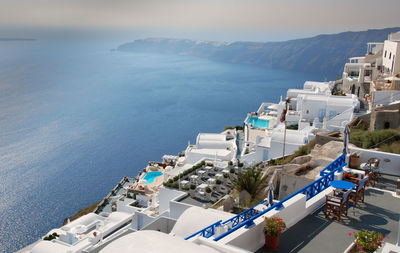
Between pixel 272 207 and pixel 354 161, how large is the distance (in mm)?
3301

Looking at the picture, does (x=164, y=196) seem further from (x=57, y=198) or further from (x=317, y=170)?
(x=57, y=198)

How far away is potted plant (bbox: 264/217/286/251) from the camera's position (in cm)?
480

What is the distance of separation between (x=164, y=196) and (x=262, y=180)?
6.03m

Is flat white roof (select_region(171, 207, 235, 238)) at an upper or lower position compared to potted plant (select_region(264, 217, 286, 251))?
lower

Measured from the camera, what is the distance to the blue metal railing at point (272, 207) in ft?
16.0

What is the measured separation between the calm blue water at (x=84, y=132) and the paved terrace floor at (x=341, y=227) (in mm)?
24276

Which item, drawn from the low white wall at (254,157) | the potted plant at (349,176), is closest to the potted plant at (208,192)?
the low white wall at (254,157)

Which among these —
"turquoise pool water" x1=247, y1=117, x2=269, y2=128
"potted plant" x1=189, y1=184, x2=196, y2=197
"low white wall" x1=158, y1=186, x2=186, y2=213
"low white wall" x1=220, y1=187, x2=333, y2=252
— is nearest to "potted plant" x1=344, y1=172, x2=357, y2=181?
"low white wall" x1=220, y1=187, x2=333, y2=252

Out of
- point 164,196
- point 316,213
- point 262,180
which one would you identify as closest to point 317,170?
point 262,180

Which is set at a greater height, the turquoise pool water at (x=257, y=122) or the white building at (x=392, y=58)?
the white building at (x=392, y=58)

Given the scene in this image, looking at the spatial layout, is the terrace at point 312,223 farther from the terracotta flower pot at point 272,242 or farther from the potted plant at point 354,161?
the potted plant at point 354,161

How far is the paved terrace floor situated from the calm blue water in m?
24.3

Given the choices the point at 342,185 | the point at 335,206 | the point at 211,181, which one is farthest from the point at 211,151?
the point at 335,206

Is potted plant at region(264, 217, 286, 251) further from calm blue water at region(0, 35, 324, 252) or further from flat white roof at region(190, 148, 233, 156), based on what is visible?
calm blue water at region(0, 35, 324, 252)
